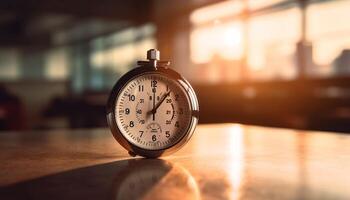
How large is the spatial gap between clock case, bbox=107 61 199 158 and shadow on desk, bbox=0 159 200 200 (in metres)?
0.07

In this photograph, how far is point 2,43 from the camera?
625cm

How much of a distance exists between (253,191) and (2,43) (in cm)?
635

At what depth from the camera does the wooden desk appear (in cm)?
47

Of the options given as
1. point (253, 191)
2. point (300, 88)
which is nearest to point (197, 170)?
point (253, 191)

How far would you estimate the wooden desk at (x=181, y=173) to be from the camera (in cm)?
47

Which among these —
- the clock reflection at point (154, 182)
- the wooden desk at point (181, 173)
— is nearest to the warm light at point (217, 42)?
the wooden desk at point (181, 173)

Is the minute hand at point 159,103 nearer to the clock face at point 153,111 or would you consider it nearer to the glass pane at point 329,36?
the clock face at point 153,111

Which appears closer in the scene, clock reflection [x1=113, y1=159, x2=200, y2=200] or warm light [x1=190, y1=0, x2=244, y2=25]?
clock reflection [x1=113, y1=159, x2=200, y2=200]

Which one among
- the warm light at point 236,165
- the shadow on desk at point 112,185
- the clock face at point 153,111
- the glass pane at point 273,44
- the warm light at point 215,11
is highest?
the warm light at point 215,11

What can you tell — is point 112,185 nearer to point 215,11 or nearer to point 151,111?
point 151,111

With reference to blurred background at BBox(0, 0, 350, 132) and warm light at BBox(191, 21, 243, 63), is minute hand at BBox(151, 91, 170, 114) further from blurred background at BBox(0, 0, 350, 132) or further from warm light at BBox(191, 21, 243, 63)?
warm light at BBox(191, 21, 243, 63)

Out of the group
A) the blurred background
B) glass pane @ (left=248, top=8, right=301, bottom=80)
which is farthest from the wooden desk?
glass pane @ (left=248, top=8, right=301, bottom=80)

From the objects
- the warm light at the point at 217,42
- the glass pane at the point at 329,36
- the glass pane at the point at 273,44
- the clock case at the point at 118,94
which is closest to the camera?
the clock case at the point at 118,94

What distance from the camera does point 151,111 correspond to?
28.2 inches
